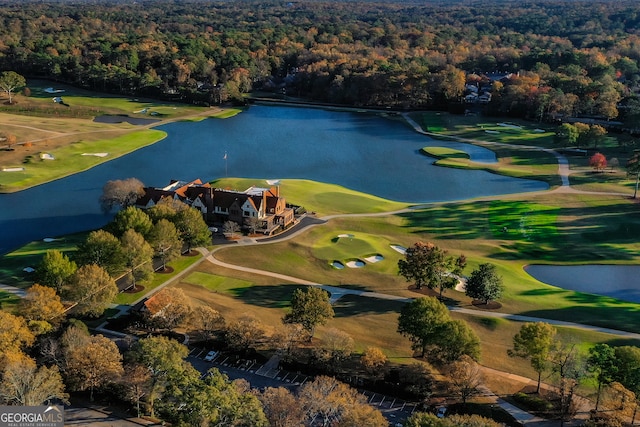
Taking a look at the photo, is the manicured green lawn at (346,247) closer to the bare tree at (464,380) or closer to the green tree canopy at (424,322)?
the green tree canopy at (424,322)

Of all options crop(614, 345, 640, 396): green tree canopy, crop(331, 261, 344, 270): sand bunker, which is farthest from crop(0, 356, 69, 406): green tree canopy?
crop(614, 345, 640, 396): green tree canopy

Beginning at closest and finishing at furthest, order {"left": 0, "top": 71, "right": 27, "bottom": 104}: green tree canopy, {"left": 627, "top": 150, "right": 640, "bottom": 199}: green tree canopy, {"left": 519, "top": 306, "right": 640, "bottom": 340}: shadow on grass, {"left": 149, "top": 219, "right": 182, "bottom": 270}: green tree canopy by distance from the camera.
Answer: {"left": 519, "top": 306, "right": 640, "bottom": 340}: shadow on grass < {"left": 149, "top": 219, "right": 182, "bottom": 270}: green tree canopy < {"left": 627, "top": 150, "right": 640, "bottom": 199}: green tree canopy < {"left": 0, "top": 71, "right": 27, "bottom": 104}: green tree canopy

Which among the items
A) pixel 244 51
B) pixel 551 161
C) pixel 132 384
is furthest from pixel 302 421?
pixel 244 51

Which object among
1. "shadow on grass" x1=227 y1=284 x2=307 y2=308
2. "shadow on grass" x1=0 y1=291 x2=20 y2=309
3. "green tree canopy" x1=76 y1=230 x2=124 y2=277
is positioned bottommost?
"shadow on grass" x1=0 y1=291 x2=20 y2=309

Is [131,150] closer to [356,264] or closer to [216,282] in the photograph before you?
[216,282]

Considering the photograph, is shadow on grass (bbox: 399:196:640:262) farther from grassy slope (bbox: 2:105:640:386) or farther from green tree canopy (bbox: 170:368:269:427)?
green tree canopy (bbox: 170:368:269:427)

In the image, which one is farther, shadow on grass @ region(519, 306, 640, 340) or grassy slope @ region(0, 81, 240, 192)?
grassy slope @ region(0, 81, 240, 192)

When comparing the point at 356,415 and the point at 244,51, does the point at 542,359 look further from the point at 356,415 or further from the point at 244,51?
the point at 244,51
